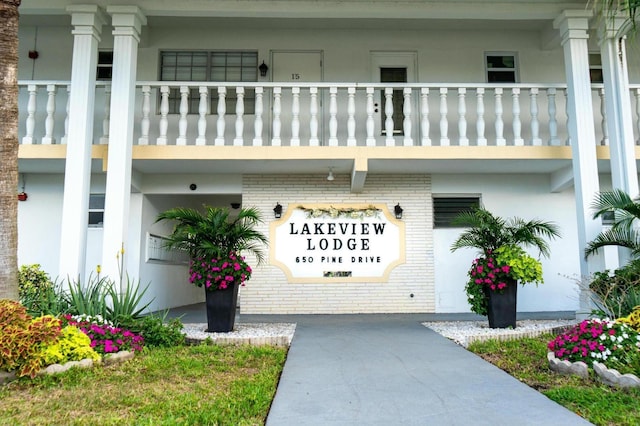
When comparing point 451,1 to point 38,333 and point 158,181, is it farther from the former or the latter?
point 38,333

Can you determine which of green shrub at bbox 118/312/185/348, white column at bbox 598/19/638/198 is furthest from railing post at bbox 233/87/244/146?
white column at bbox 598/19/638/198

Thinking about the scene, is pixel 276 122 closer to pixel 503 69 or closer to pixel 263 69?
pixel 263 69

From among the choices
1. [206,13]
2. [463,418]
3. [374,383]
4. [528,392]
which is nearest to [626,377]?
[528,392]

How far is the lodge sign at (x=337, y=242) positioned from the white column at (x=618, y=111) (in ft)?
13.3

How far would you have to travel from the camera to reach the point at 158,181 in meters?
10.2

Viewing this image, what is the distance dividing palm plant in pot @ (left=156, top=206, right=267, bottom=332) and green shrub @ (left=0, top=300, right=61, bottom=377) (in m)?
2.34

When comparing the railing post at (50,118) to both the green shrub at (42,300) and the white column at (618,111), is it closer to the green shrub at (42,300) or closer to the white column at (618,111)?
the green shrub at (42,300)

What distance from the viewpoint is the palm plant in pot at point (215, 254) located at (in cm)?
709

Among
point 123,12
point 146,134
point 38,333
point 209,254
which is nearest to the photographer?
point 38,333

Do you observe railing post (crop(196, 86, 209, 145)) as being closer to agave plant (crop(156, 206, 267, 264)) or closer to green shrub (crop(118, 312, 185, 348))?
agave plant (crop(156, 206, 267, 264))

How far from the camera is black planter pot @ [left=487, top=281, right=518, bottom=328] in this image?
292 inches

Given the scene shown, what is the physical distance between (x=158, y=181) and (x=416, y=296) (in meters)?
5.84

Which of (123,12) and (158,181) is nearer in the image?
(123,12)

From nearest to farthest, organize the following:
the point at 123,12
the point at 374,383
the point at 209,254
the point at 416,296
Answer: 1. the point at 374,383
2. the point at 209,254
3. the point at 123,12
4. the point at 416,296
